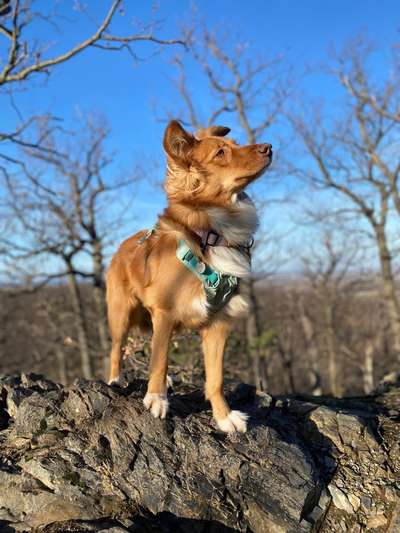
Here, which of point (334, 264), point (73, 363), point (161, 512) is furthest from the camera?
point (73, 363)

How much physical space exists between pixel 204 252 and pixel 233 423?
135 cm

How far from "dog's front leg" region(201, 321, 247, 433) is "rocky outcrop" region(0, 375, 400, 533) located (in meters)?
0.10

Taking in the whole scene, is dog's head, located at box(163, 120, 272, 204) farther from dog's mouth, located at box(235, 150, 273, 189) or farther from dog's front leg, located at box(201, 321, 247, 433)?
dog's front leg, located at box(201, 321, 247, 433)

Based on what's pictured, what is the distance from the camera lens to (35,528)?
2.56m

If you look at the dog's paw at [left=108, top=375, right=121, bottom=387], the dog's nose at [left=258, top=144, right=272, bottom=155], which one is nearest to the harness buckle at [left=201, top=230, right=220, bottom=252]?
the dog's nose at [left=258, top=144, right=272, bottom=155]

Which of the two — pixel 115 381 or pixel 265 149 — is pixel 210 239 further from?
pixel 115 381

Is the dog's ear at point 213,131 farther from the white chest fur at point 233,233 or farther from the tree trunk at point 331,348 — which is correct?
the tree trunk at point 331,348

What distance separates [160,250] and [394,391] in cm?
361

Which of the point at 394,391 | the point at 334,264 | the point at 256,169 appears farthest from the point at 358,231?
Answer: the point at 256,169

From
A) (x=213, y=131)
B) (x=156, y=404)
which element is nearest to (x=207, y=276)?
(x=156, y=404)

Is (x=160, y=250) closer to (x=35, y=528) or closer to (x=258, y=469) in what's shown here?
(x=258, y=469)

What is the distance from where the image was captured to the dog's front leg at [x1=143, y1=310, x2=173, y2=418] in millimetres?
3512

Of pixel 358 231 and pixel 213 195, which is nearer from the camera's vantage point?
pixel 213 195

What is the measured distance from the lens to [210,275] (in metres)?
3.62
